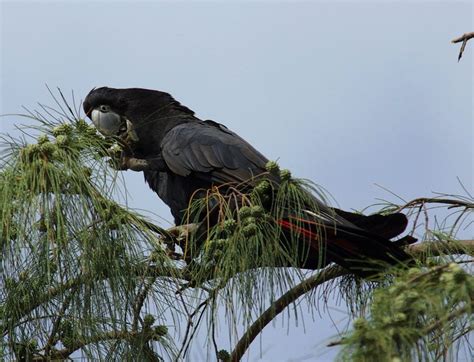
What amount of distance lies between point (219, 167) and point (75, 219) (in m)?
0.95

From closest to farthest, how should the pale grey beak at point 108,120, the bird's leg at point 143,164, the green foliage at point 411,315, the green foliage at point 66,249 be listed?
the green foliage at point 411,315
the green foliage at point 66,249
the bird's leg at point 143,164
the pale grey beak at point 108,120

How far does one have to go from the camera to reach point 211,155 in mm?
3100

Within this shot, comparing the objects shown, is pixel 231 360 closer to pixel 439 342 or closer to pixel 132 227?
pixel 132 227

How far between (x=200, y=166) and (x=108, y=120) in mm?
574

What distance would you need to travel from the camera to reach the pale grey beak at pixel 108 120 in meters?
3.43

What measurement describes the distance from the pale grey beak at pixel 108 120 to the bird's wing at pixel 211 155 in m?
0.28

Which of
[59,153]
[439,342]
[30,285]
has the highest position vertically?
[59,153]

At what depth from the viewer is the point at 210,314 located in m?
2.16

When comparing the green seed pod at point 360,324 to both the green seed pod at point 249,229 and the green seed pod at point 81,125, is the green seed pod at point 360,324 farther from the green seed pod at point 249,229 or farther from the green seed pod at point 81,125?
the green seed pod at point 81,125

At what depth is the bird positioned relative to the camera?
→ 8.17 feet

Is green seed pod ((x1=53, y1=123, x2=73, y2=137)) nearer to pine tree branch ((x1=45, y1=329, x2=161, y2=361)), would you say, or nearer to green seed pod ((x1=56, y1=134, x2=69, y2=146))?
green seed pod ((x1=56, y1=134, x2=69, y2=146))

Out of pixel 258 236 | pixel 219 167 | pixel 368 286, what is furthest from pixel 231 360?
pixel 219 167

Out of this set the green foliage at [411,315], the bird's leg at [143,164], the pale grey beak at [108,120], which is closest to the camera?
the green foliage at [411,315]

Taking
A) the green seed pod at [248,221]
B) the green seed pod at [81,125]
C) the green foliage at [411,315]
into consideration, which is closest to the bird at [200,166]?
the green seed pod at [248,221]
